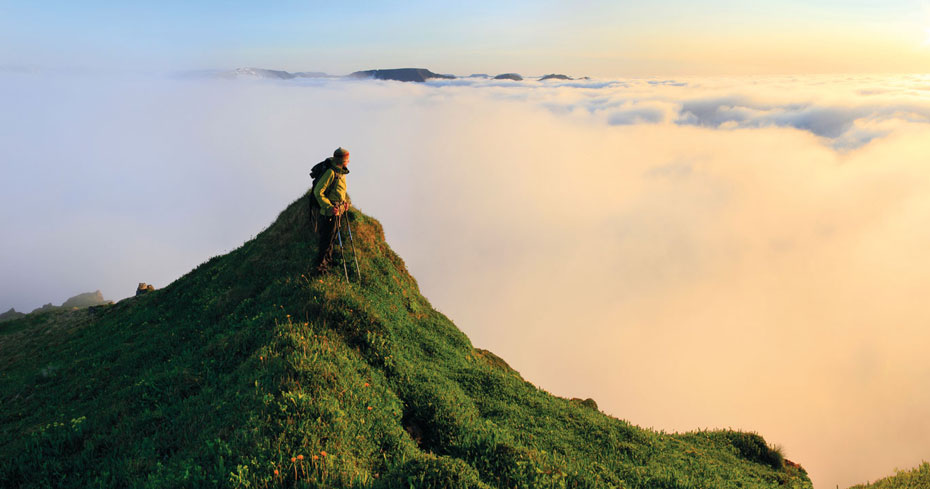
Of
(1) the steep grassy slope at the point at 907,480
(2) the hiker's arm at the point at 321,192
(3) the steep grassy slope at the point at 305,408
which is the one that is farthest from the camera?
(2) the hiker's arm at the point at 321,192

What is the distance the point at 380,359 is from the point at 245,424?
4.69 m

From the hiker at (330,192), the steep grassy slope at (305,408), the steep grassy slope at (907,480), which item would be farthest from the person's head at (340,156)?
the steep grassy slope at (907,480)

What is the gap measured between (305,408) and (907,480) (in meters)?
14.8

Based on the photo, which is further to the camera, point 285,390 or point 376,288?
point 376,288

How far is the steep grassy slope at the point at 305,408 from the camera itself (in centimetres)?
732

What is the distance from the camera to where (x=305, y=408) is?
8.23 meters

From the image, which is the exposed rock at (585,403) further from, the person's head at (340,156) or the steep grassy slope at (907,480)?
the person's head at (340,156)

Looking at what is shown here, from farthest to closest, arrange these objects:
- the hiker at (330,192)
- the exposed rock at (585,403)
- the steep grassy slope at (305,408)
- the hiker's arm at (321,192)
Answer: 1. the exposed rock at (585,403)
2. the hiker at (330,192)
3. the hiker's arm at (321,192)
4. the steep grassy slope at (305,408)

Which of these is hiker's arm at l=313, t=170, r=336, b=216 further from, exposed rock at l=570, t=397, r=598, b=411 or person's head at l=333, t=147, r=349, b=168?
exposed rock at l=570, t=397, r=598, b=411

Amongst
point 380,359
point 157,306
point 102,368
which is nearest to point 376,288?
point 380,359

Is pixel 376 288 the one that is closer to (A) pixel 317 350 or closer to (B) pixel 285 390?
(A) pixel 317 350

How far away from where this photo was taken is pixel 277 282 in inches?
611

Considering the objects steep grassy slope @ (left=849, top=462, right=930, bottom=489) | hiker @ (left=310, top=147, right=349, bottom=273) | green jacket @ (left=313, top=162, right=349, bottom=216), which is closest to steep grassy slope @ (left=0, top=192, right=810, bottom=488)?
hiker @ (left=310, top=147, right=349, bottom=273)

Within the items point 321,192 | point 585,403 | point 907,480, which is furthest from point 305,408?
point 585,403
